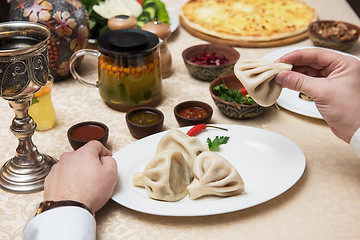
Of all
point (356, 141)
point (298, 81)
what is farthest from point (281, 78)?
point (356, 141)

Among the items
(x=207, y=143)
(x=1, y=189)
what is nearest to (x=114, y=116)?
(x=207, y=143)

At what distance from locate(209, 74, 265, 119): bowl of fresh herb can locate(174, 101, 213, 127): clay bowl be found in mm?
61

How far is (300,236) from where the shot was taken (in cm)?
117

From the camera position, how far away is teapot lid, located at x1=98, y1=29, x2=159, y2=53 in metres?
1.63

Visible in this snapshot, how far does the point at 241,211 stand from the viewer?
1.25 metres

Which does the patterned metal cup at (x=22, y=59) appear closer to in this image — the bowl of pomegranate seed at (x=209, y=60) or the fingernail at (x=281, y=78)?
the fingernail at (x=281, y=78)

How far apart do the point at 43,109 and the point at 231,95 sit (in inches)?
28.8

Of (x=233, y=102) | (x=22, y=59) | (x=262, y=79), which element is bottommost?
(x=233, y=102)

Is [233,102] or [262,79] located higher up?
[262,79]

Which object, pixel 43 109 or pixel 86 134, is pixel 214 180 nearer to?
pixel 86 134

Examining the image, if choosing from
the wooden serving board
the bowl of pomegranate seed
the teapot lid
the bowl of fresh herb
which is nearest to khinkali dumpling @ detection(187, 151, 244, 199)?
the bowl of fresh herb

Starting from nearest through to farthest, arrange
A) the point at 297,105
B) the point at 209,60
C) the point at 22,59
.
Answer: the point at 22,59
the point at 297,105
the point at 209,60

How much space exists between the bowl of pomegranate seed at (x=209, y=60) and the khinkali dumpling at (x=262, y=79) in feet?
1.68

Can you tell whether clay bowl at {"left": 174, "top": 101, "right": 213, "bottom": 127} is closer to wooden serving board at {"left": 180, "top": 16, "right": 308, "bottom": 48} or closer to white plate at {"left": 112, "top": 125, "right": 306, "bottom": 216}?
white plate at {"left": 112, "top": 125, "right": 306, "bottom": 216}
